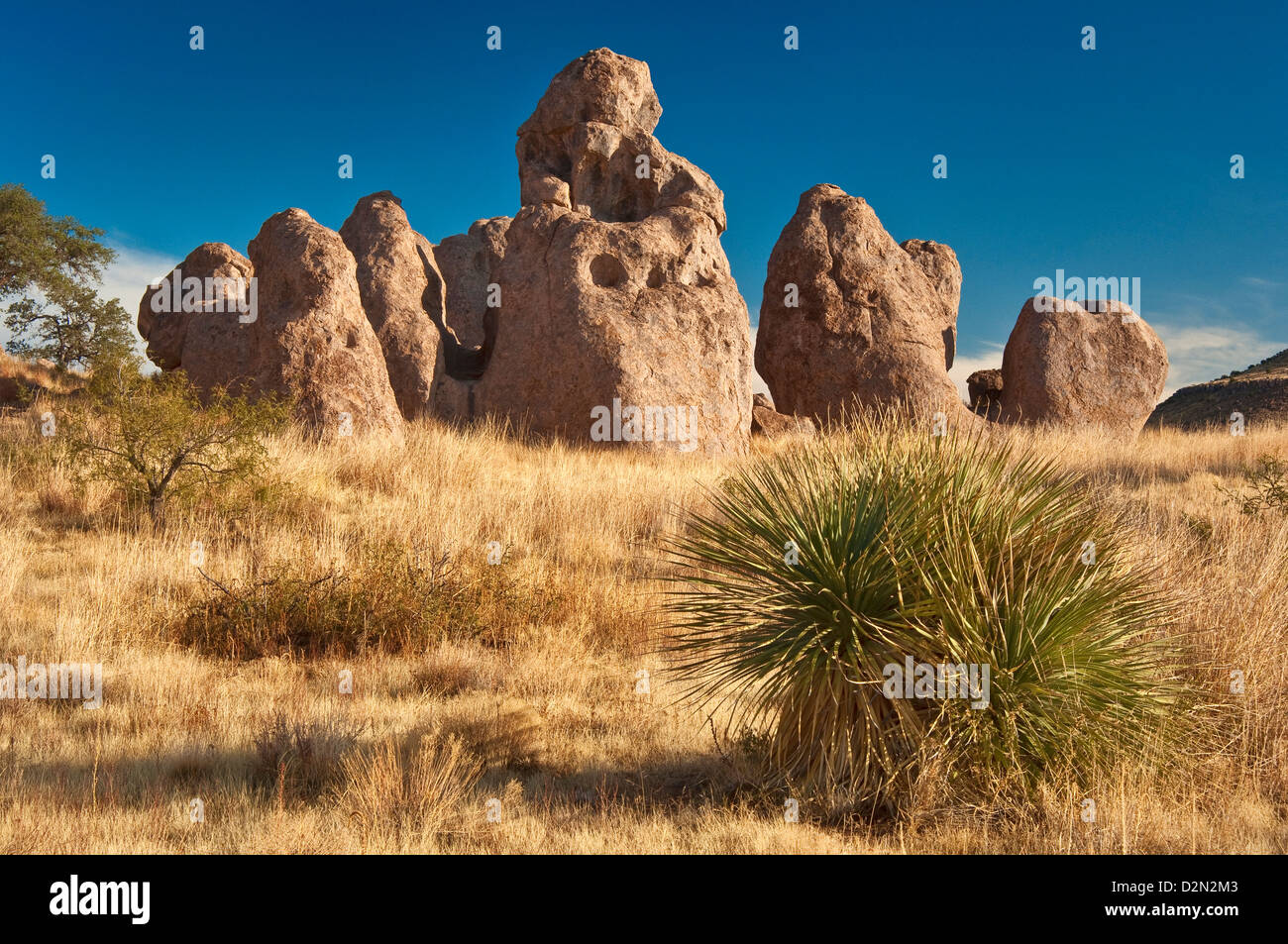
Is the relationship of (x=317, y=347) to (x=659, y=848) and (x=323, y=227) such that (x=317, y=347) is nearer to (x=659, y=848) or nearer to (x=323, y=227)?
(x=323, y=227)

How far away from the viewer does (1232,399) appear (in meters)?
34.0

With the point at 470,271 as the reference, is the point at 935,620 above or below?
below

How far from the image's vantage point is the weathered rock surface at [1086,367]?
20.5 m

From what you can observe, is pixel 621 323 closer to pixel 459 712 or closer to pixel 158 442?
pixel 158 442

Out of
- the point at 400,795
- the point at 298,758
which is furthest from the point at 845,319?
the point at 400,795

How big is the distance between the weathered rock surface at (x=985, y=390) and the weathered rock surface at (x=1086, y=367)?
1.47 m

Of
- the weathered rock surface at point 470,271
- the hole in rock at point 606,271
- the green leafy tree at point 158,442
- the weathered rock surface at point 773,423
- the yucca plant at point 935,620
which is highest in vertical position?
the weathered rock surface at point 470,271

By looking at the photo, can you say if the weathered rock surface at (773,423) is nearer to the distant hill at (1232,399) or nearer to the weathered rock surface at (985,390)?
the weathered rock surface at (985,390)

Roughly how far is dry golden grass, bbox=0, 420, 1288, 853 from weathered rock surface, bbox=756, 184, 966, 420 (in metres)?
9.07

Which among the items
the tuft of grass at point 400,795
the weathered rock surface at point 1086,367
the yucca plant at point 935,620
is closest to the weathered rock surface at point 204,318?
the tuft of grass at point 400,795

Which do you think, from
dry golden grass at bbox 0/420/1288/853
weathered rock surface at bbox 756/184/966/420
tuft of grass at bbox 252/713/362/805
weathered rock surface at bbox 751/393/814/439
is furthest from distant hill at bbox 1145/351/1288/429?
tuft of grass at bbox 252/713/362/805

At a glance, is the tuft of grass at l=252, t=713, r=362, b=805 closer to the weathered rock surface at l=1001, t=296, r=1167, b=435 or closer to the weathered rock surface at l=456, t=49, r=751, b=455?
the weathered rock surface at l=456, t=49, r=751, b=455

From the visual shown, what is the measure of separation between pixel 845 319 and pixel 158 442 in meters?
14.1

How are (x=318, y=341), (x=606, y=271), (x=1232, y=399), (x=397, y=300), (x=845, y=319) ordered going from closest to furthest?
(x=318, y=341) < (x=606, y=271) < (x=397, y=300) < (x=845, y=319) < (x=1232, y=399)
